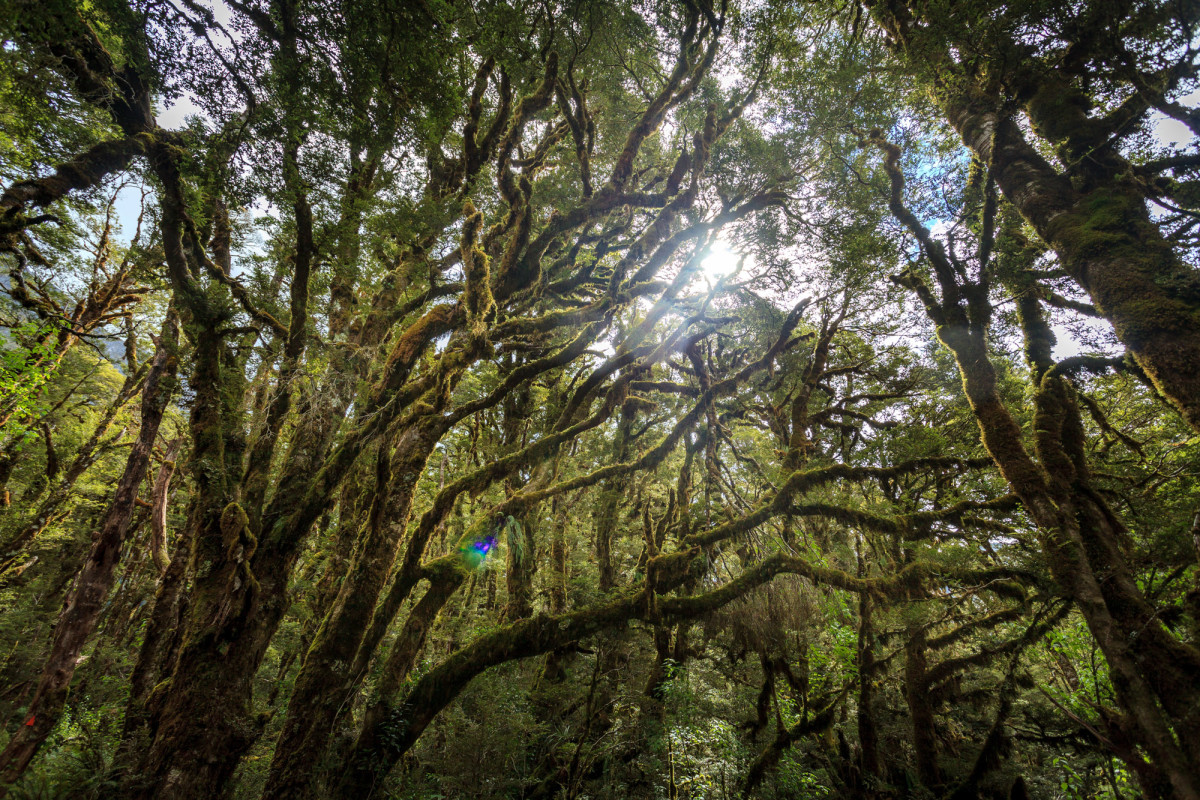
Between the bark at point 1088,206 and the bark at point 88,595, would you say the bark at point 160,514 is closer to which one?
the bark at point 88,595

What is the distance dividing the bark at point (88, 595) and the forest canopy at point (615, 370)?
5cm

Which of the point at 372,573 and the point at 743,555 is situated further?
the point at 743,555

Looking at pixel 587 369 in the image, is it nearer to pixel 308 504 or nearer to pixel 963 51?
pixel 308 504

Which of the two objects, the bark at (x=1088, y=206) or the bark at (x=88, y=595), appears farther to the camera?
the bark at (x=88, y=595)

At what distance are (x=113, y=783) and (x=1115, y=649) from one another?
9.09m

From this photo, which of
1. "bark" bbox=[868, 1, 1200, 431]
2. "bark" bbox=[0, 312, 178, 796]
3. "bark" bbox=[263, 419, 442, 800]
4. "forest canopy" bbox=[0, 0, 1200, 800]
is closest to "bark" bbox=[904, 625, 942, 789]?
"forest canopy" bbox=[0, 0, 1200, 800]

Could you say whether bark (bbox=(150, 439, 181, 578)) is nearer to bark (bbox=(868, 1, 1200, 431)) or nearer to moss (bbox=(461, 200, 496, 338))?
moss (bbox=(461, 200, 496, 338))

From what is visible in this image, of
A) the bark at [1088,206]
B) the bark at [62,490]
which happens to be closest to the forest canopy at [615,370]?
the bark at [1088,206]

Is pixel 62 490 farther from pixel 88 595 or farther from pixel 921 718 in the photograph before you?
pixel 921 718

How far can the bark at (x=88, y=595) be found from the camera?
16.6 ft

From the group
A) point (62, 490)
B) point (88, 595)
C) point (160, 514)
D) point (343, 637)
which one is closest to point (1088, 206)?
point (343, 637)

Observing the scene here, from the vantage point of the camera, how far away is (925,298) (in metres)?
5.95

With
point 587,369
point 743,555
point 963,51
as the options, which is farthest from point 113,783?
point 963,51

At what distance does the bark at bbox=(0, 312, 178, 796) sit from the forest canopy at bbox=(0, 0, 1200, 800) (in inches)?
2.0
